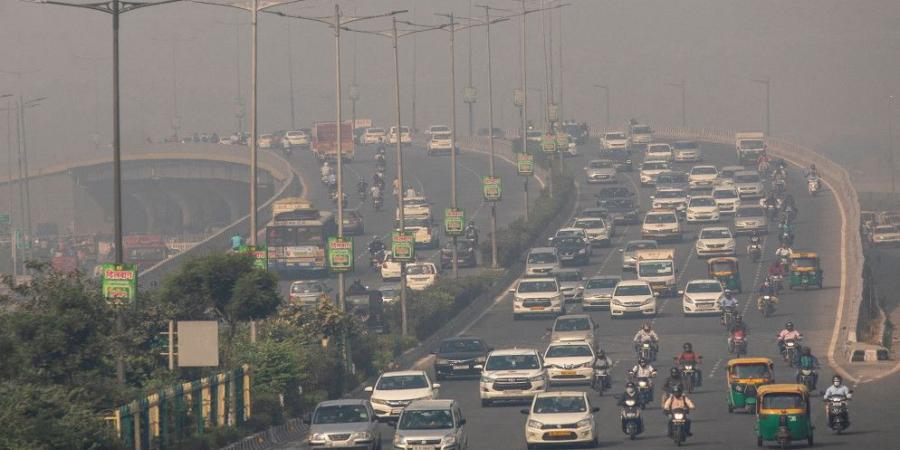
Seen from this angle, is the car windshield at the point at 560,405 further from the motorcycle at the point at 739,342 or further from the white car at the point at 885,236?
the white car at the point at 885,236

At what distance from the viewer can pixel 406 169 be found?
130 meters

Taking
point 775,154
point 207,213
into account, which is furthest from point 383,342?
point 207,213

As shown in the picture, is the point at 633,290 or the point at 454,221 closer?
the point at 633,290

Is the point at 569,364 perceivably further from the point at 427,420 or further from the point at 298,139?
the point at 298,139

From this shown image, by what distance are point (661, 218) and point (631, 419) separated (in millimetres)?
49971

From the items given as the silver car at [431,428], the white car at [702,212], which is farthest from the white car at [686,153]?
the silver car at [431,428]

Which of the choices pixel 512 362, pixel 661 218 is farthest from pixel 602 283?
pixel 512 362

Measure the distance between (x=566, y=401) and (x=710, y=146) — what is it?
11666 centimetres

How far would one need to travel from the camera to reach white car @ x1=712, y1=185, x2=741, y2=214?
3703 inches

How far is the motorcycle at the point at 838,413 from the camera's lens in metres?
36.8

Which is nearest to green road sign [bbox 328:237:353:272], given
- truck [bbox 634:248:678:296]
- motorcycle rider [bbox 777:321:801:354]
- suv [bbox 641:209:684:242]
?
motorcycle rider [bbox 777:321:801:354]

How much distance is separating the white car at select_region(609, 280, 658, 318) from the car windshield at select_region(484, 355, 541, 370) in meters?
20.3

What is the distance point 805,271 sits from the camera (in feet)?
229

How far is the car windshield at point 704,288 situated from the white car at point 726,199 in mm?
29145
